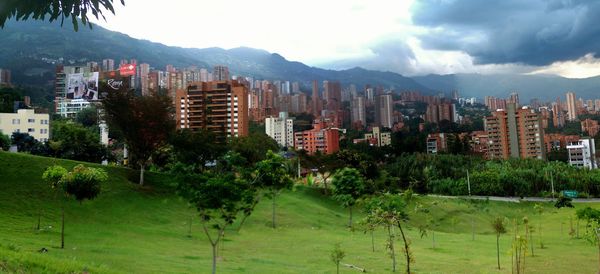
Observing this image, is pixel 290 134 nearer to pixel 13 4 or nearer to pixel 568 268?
pixel 568 268

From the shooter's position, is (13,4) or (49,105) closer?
(13,4)

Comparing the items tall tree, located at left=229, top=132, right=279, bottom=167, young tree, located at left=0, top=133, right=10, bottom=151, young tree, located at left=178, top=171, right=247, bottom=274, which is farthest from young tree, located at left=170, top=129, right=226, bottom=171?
young tree, located at left=0, top=133, right=10, bottom=151

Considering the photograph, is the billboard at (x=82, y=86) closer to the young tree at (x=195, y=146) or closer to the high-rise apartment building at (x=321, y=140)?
the high-rise apartment building at (x=321, y=140)

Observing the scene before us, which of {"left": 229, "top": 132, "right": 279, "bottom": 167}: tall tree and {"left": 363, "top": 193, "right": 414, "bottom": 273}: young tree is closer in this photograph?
{"left": 363, "top": 193, "right": 414, "bottom": 273}: young tree

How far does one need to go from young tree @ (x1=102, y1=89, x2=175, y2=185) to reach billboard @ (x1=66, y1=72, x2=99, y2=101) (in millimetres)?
104140

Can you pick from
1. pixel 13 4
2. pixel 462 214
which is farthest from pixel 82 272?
pixel 462 214

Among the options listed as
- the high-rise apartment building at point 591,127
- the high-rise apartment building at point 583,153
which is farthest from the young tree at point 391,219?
the high-rise apartment building at point 591,127

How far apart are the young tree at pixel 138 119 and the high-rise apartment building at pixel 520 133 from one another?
10891cm

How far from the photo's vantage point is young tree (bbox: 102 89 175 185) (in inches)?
1438

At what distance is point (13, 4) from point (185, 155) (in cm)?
3875

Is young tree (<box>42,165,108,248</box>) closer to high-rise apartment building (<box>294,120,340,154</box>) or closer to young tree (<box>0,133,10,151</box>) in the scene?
young tree (<box>0,133,10,151</box>)

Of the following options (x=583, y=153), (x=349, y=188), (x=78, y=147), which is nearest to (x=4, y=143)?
(x=78, y=147)

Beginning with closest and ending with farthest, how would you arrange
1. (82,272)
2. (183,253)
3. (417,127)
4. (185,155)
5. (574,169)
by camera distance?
(82,272)
(183,253)
(185,155)
(574,169)
(417,127)

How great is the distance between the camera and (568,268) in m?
20.2
